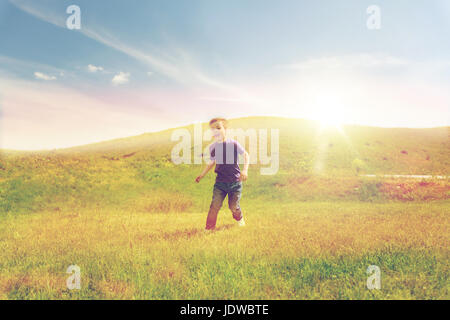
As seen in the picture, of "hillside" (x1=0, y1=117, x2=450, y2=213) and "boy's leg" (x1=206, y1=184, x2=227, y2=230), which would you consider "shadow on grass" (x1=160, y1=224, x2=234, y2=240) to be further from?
"hillside" (x1=0, y1=117, x2=450, y2=213)

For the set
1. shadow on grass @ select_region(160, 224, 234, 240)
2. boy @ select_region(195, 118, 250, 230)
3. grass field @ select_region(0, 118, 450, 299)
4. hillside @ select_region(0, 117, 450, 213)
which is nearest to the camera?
grass field @ select_region(0, 118, 450, 299)

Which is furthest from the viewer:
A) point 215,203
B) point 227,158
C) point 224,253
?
point 215,203

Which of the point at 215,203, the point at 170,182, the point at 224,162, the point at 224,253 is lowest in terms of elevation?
the point at 224,253

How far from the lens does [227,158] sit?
6914 mm

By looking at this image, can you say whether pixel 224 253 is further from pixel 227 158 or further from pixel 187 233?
pixel 227 158

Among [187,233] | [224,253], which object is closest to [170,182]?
[187,233]

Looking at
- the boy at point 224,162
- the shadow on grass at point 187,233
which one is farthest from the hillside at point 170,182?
the boy at point 224,162

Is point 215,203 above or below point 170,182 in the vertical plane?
below

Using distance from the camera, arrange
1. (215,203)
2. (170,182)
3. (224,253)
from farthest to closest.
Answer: (170,182) → (215,203) → (224,253)

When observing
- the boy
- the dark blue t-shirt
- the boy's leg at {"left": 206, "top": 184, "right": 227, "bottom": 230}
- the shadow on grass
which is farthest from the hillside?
the dark blue t-shirt

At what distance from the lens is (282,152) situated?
32000 mm

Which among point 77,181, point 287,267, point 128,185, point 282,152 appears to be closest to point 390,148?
point 282,152

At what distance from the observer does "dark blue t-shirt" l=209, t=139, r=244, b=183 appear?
6902mm
